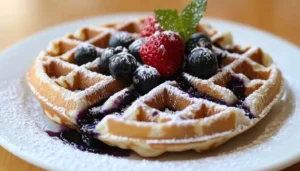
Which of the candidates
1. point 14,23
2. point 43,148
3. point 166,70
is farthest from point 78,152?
point 14,23

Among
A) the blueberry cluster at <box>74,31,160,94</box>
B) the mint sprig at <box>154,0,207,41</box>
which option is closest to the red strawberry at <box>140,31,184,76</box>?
the blueberry cluster at <box>74,31,160,94</box>

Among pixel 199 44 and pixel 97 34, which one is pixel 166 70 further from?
pixel 97 34

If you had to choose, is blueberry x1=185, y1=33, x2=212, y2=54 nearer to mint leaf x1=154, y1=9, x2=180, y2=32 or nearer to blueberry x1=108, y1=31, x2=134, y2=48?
mint leaf x1=154, y1=9, x2=180, y2=32

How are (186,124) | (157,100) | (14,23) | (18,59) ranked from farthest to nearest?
(14,23)
(18,59)
(157,100)
(186,124)

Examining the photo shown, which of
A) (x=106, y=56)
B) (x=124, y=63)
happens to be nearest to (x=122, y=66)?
(x=124, y=63)

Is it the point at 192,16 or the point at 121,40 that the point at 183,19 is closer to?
the point at 192,16

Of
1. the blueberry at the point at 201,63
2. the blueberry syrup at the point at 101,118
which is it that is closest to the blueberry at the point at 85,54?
the blueberry syrup at the point at 101,118
